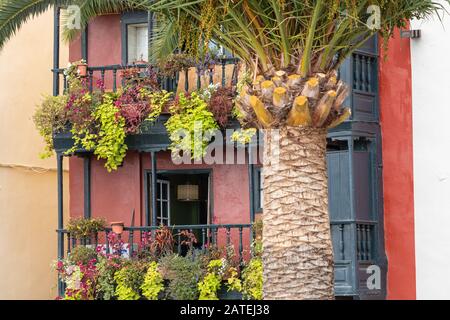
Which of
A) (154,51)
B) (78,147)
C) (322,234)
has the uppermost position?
(154,51)

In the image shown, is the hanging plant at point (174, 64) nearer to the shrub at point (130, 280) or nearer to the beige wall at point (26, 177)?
the shrub at point (130, 280)

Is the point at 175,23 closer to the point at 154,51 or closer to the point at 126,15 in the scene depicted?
the point at 154,51

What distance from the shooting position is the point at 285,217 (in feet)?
40.7

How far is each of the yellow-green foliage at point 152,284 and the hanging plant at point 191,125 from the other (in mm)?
1937

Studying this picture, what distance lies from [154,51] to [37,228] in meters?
5.37

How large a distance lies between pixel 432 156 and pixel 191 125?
12.4ft

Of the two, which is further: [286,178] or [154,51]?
[154,51]

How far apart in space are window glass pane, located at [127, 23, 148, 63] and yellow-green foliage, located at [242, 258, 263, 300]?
15.3ft

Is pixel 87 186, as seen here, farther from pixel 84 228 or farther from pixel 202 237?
pixel 202 237

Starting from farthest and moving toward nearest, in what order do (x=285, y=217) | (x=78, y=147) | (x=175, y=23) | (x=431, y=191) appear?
(x=78, y=147) < (x=431, y=191) < (x=175, y=23) < (x=285, y=217)

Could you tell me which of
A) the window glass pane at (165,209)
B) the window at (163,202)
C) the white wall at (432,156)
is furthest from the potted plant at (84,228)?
the white wall at (432,156)

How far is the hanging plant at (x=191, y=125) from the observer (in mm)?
19078
